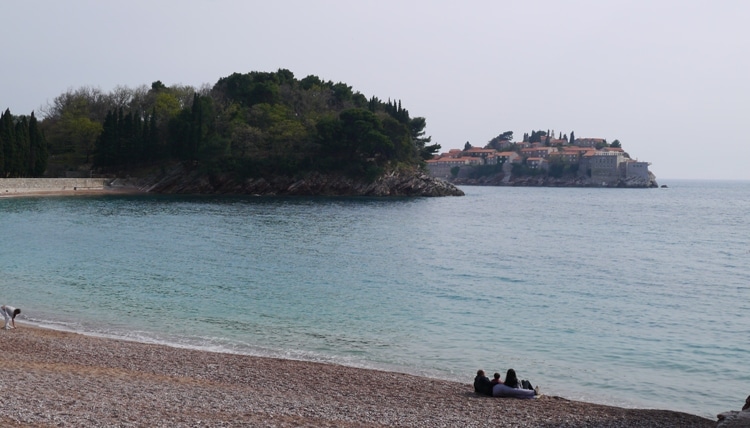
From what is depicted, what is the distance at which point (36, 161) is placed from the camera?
8762 centimetres

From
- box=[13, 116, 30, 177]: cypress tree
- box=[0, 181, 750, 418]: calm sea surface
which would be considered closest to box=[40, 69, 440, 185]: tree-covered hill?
box=[13, 116, 30, 177]: cypress tree

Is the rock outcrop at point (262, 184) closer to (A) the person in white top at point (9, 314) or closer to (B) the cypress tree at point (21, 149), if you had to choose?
(B) the cypress tree at point (21, 149)

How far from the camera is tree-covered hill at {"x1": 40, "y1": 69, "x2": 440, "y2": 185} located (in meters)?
98.2

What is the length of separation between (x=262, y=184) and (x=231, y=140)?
26.4 ft

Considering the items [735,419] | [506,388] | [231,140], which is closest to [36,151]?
[231,140]

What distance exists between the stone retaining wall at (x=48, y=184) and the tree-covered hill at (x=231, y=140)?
244 inches

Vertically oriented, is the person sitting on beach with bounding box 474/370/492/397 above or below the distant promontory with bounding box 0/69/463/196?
below

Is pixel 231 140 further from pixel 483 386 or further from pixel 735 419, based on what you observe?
pixel 735 419

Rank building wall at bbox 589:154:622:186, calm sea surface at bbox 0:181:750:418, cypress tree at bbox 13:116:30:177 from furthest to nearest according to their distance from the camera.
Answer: building wall at bbox 589:154:622:186 < cypress tree at bbox 13:116:30:177 < calm sea surface at bbox 0:181:750:418

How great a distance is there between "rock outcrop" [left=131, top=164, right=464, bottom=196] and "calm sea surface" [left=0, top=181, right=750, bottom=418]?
4722cm

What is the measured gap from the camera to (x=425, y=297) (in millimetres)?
25109

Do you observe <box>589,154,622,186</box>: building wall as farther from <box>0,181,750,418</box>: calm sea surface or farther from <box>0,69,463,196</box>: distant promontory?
<box>0,181,750,418</box>: calm sea surface

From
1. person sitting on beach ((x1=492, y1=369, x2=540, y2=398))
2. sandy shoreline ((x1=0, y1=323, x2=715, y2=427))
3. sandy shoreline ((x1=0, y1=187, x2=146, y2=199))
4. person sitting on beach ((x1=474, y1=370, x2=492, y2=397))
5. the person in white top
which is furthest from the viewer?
sandy shoreline ((x1=0, y1=187, x2=146, y2=199))

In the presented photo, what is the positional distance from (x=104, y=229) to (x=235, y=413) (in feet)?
136
